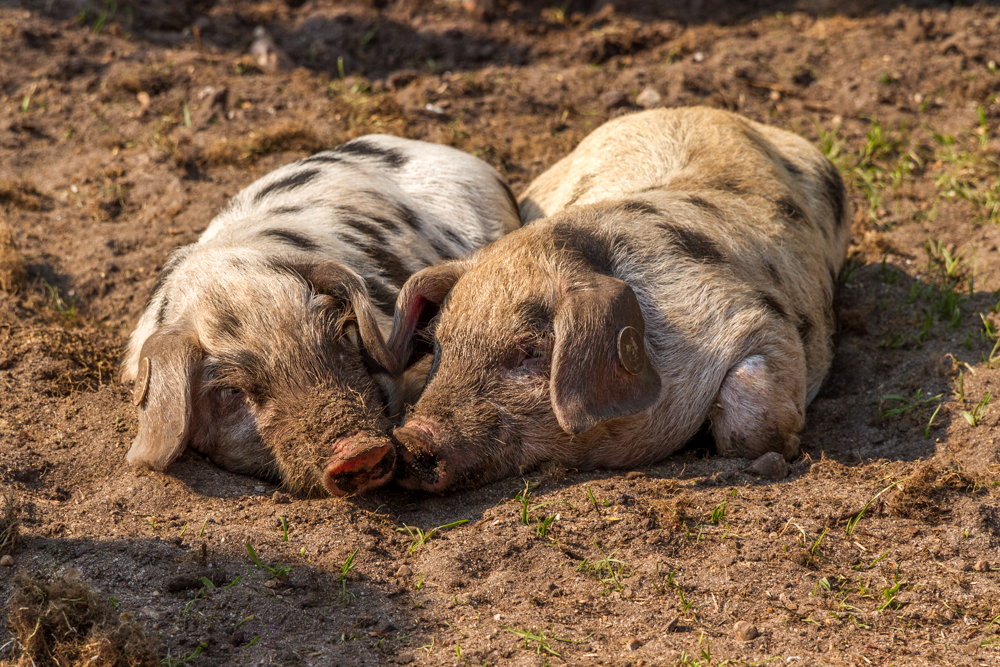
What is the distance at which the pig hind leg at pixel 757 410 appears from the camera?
440 centimetres

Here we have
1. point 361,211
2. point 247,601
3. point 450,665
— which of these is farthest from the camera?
point 361,211

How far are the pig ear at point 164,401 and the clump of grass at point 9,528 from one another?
626 mm

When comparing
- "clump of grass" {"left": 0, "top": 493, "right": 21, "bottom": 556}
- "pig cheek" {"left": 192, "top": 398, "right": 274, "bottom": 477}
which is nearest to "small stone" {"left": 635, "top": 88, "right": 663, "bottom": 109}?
"pig cheek" {"left": 192, "top": 398, "right": 274, "bottom": 477}

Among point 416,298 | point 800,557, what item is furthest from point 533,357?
point 800,557

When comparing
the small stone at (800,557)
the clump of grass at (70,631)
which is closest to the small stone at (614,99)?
the small stone at (800,557)

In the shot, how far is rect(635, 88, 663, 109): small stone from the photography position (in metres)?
7.89

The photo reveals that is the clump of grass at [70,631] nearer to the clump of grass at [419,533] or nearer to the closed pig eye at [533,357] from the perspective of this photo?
the clump of grass at [419,533]

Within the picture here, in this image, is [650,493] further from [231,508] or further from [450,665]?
[231,508]

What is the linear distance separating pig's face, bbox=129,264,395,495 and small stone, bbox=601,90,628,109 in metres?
3.92

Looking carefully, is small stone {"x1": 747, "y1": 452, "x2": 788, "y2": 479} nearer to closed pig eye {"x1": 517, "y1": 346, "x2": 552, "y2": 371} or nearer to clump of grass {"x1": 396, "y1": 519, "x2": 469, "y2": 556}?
closed pig eye {"x1": 517, "y1": 346, "x2": 552, "y2": 371}

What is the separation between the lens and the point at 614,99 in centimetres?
786

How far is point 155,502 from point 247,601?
3.13ft

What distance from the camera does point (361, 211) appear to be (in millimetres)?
5668

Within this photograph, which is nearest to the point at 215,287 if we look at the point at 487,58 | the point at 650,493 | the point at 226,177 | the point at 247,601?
the point at 247,601
